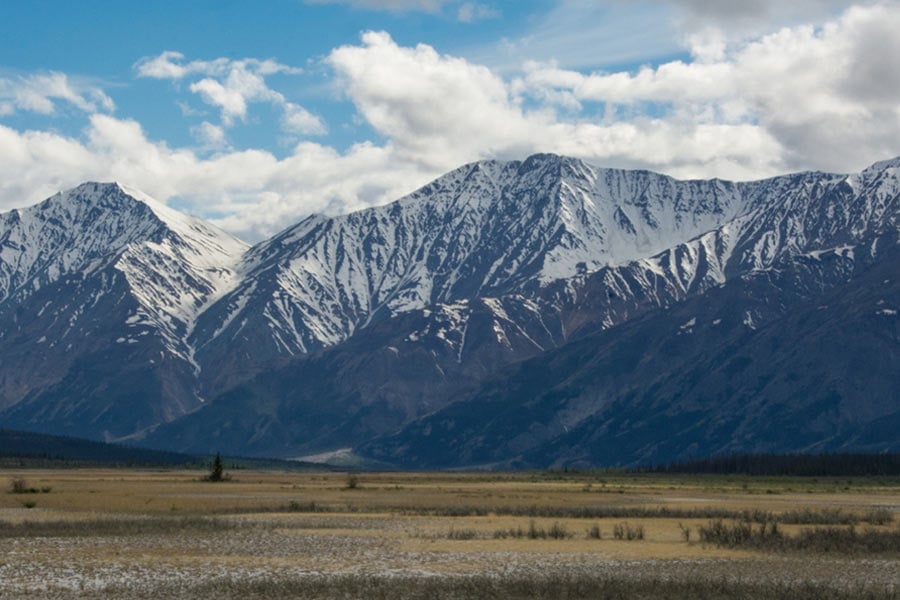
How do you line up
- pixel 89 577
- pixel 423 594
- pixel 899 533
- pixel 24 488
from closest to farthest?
pixel 423 594, pixel 89 577, pixel 899 533, pixel 24 488

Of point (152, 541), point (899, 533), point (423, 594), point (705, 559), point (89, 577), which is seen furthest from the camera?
point (899, 533)

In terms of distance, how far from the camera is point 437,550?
3007 inches

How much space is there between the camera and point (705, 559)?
7256 cm

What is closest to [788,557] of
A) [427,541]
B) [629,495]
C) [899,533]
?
[899,533]

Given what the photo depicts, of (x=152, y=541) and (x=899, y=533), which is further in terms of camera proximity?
(x=899, y=533)

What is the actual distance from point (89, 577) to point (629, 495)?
298 feet

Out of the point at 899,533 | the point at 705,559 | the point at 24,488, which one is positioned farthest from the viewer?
the point at 24,488

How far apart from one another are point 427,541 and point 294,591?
2180cm

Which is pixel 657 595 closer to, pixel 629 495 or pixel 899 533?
pixel 899 533

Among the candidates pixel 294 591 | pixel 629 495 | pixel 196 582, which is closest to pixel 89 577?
pixel 196 582

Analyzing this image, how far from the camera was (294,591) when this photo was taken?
60312 millimetres

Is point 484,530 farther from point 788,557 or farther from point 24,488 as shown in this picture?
point 24,488

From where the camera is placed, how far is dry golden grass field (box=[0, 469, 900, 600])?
201ft

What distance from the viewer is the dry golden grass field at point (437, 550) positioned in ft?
201
